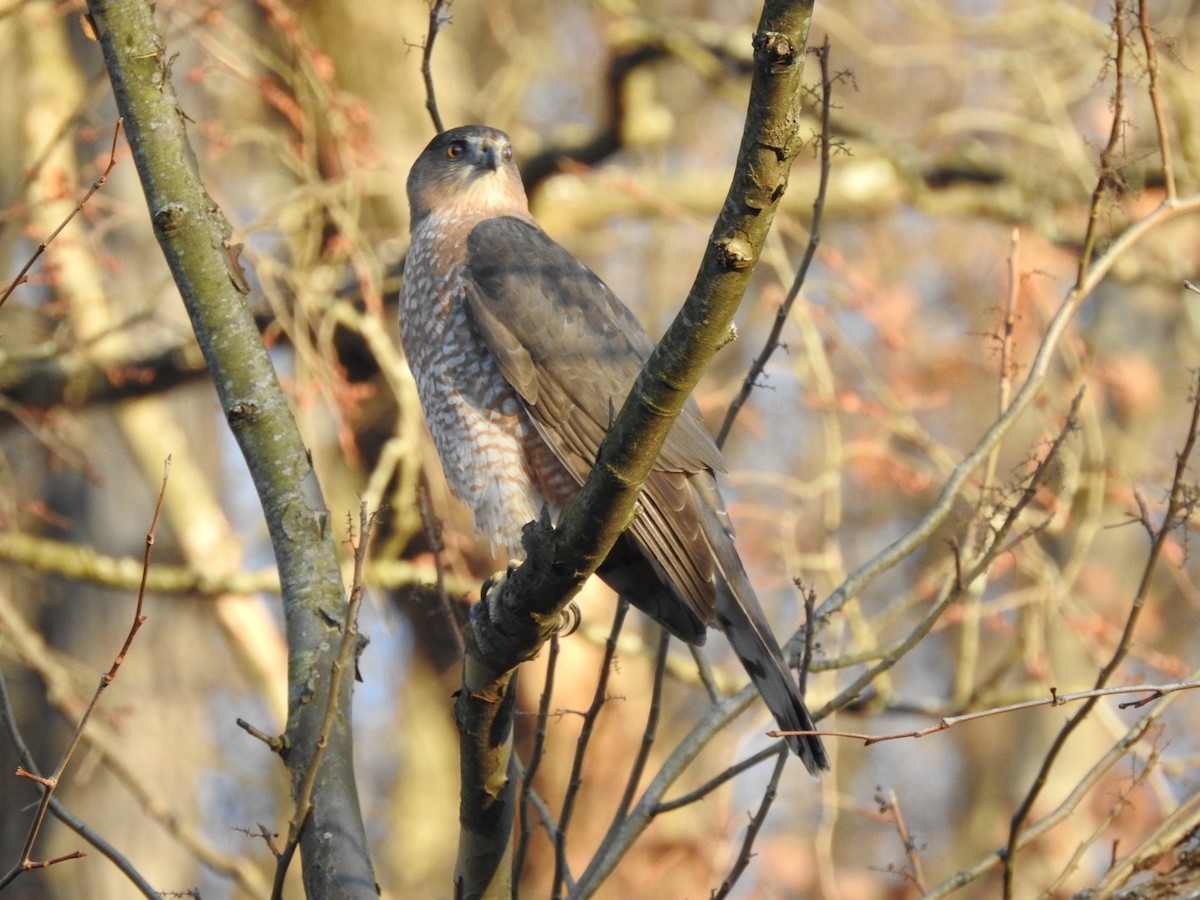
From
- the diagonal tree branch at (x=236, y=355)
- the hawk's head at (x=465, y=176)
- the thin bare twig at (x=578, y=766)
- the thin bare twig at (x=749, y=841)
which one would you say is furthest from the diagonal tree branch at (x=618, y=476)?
the hawk's head at (x=465, y=176)

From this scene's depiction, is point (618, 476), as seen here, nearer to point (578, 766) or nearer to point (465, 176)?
point (578, 766)

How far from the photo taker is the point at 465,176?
484 centimetres

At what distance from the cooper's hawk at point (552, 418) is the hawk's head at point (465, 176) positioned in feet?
0.68

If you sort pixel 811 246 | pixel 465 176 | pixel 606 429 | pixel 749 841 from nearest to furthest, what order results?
pixel 749 841, pixel 811 246, pixel 606 429, pixel 465 176

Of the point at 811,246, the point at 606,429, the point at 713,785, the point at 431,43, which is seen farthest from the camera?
the point at 606,429

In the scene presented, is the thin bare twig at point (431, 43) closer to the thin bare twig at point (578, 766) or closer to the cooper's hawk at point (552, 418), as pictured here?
the cooper's hawk at point (552, 418)

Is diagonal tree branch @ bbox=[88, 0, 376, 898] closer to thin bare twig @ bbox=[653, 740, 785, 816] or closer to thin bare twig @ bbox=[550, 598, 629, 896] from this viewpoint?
thin bare twig @ bbox=[550, 598, 629, 896]

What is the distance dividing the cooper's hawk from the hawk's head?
0.21 m

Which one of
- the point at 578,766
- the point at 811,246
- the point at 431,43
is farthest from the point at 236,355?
the point at 811,246

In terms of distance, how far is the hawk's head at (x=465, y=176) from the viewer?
480 cm

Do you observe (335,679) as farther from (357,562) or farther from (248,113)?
(248,113)

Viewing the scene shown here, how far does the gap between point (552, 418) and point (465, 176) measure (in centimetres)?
130

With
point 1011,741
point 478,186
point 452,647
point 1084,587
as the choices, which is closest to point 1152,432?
point 1084,587

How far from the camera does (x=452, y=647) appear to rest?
8.57 meters
